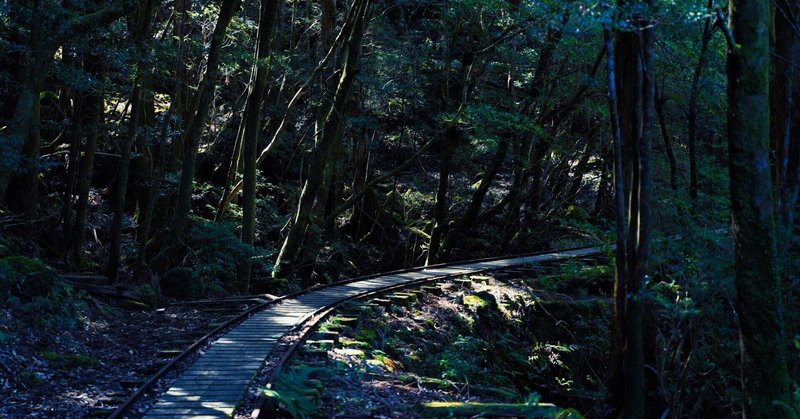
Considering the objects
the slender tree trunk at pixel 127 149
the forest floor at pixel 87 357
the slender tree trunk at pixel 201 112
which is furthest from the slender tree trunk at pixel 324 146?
the forest floor at pixel 87 357

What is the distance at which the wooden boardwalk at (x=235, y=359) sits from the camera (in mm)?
8133

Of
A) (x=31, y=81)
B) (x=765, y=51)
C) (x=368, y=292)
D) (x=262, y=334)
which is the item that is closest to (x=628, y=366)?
(x=765, y=51)

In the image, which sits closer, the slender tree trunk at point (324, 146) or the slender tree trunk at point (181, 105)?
the slender tree trunk at point (324, 146)

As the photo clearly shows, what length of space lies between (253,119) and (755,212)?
14.3 m

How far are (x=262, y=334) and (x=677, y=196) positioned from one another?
8653 millimetres

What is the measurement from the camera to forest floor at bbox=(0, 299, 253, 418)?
8.30 m

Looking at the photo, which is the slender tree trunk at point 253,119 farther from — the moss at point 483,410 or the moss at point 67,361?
the moss at point 483,410

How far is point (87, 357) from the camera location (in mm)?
10453

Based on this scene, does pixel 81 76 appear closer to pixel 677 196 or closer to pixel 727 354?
pixel 677 196

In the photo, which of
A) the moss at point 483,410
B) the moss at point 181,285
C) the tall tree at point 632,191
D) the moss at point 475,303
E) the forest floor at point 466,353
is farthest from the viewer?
the moss at point 475,303

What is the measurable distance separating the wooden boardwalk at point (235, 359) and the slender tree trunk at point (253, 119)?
361 centimetres

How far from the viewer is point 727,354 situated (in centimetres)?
1220

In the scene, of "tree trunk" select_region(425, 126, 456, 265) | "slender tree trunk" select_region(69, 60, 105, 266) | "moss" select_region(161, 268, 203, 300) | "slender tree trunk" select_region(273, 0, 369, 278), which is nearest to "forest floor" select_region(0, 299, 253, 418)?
"moss" select_region(161, 268, 203, 300)

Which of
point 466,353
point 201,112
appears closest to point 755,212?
point 466,353
